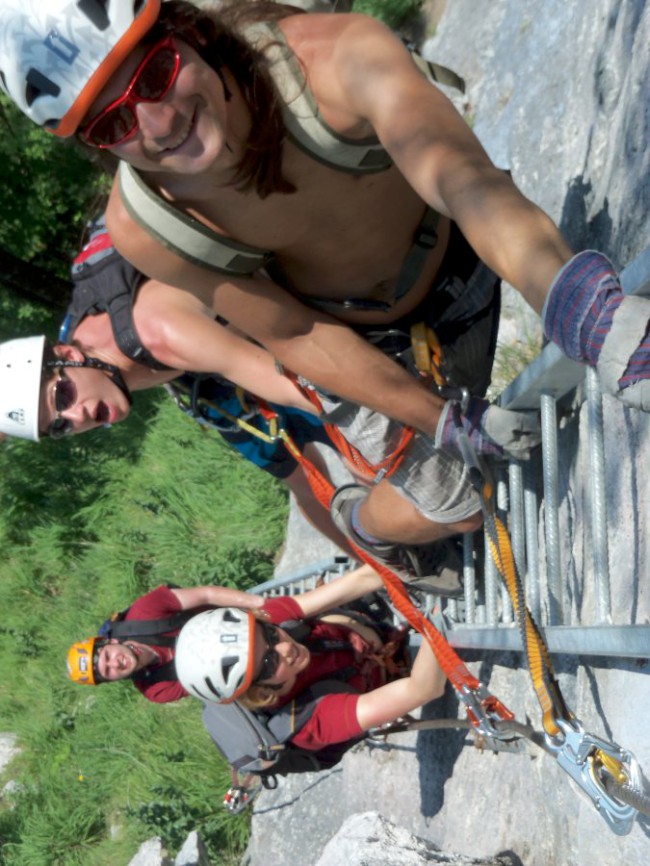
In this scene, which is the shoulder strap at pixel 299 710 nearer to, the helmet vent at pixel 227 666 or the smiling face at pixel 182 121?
the helmet vent at pixel 227 666

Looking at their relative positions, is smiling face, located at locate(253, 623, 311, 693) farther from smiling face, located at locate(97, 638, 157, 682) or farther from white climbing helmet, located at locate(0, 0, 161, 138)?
white climbing helmet, located at locate(0, 0, 161, 138)

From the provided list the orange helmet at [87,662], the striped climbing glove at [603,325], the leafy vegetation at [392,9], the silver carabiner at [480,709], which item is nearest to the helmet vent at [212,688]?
the orange helmet at [87,662]

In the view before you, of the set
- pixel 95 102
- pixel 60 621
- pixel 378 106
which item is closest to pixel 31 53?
pixel 95 102

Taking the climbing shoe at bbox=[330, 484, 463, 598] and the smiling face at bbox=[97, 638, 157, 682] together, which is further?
the smiling face at bbox=[97, 638, 157, 682]

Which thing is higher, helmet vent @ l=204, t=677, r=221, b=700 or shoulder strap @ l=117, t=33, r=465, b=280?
shoulder strap @ l=117, t=33, r=465, b=280

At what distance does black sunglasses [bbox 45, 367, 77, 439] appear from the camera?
12.2 ft

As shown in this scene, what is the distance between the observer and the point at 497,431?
283 cm

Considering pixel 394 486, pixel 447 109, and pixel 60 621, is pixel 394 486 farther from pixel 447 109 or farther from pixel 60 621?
pixel 60 621

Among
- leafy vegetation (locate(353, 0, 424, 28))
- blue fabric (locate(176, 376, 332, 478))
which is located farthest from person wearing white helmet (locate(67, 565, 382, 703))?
leafy vegetation (locate(353, 0, 424, 28))

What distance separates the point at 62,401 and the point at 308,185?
1770 mm

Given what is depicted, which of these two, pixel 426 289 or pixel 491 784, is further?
pixel 491 784

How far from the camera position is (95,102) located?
2.20 m

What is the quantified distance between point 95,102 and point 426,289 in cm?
116

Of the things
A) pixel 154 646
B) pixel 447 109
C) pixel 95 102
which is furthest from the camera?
pixel 154 646
